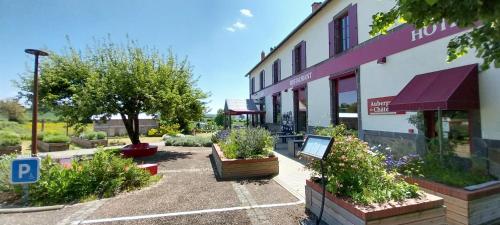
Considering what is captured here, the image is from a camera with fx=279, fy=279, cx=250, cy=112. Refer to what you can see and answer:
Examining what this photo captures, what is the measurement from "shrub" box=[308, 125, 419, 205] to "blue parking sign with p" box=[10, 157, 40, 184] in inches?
225

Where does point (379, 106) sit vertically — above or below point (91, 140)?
above

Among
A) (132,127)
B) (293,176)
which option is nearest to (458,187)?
(293,176)

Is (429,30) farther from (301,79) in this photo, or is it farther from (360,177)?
(301,79)

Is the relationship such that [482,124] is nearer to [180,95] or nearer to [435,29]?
[435,29]

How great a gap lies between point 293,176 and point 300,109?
8.97m

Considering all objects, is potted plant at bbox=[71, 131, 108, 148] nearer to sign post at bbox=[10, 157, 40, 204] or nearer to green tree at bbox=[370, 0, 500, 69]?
sign post at bbox=[10, 157, 40, 204]

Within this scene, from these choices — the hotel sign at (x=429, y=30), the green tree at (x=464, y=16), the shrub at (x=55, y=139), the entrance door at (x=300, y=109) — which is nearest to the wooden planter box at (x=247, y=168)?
the hotel sign at (x=429, y=30)

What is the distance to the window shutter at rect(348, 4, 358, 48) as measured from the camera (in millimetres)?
10242

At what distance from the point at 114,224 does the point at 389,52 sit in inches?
333

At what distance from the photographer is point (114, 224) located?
4434 mm

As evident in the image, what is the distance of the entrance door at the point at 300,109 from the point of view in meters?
15.7

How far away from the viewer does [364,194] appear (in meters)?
3.69

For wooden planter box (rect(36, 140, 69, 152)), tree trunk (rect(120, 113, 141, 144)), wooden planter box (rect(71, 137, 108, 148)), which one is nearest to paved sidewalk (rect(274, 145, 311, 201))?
tree trunk (rect(120, 113, 141, 144))

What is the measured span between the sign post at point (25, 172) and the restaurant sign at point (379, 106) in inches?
358
